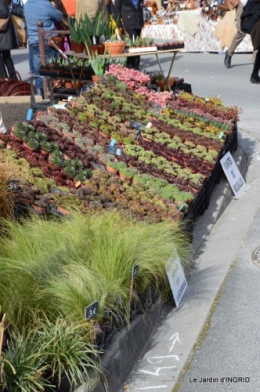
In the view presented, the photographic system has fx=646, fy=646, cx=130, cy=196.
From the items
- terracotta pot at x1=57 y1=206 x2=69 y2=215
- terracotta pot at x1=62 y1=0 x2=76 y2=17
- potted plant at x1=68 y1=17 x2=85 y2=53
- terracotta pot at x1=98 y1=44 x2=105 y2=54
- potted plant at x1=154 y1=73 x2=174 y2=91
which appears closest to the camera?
terracotta pot at x1=57 y1=206 x2=69 y2=215

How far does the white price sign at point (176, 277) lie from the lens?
438cm

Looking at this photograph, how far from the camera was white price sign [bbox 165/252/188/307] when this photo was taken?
438 cm

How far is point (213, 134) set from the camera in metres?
7.19

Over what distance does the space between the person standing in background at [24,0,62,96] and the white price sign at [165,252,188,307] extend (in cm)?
659

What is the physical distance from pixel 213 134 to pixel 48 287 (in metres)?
3.94

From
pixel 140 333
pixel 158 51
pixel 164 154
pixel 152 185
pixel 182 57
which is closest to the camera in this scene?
pixel 140 333

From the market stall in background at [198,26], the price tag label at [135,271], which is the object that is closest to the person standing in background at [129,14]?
the market stall in background at [198,26]

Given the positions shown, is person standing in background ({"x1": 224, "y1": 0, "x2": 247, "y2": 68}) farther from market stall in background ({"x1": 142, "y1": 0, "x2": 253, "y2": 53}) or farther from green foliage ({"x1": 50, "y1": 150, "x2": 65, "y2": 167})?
green foliage ({"x1": 50, "y1": 150, "x2": 65, "y2": 167})

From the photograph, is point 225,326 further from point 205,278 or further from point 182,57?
point 182,57

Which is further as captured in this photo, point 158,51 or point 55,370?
point 158,51

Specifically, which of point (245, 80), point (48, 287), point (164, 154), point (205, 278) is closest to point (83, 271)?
point (48, 287)

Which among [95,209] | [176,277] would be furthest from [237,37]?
[176,277]

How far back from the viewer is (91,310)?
11.2 feet

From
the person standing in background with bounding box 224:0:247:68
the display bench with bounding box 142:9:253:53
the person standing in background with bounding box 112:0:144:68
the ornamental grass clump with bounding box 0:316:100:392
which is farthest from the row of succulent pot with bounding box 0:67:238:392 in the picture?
the display bench with bounding box 142:9:253:53
